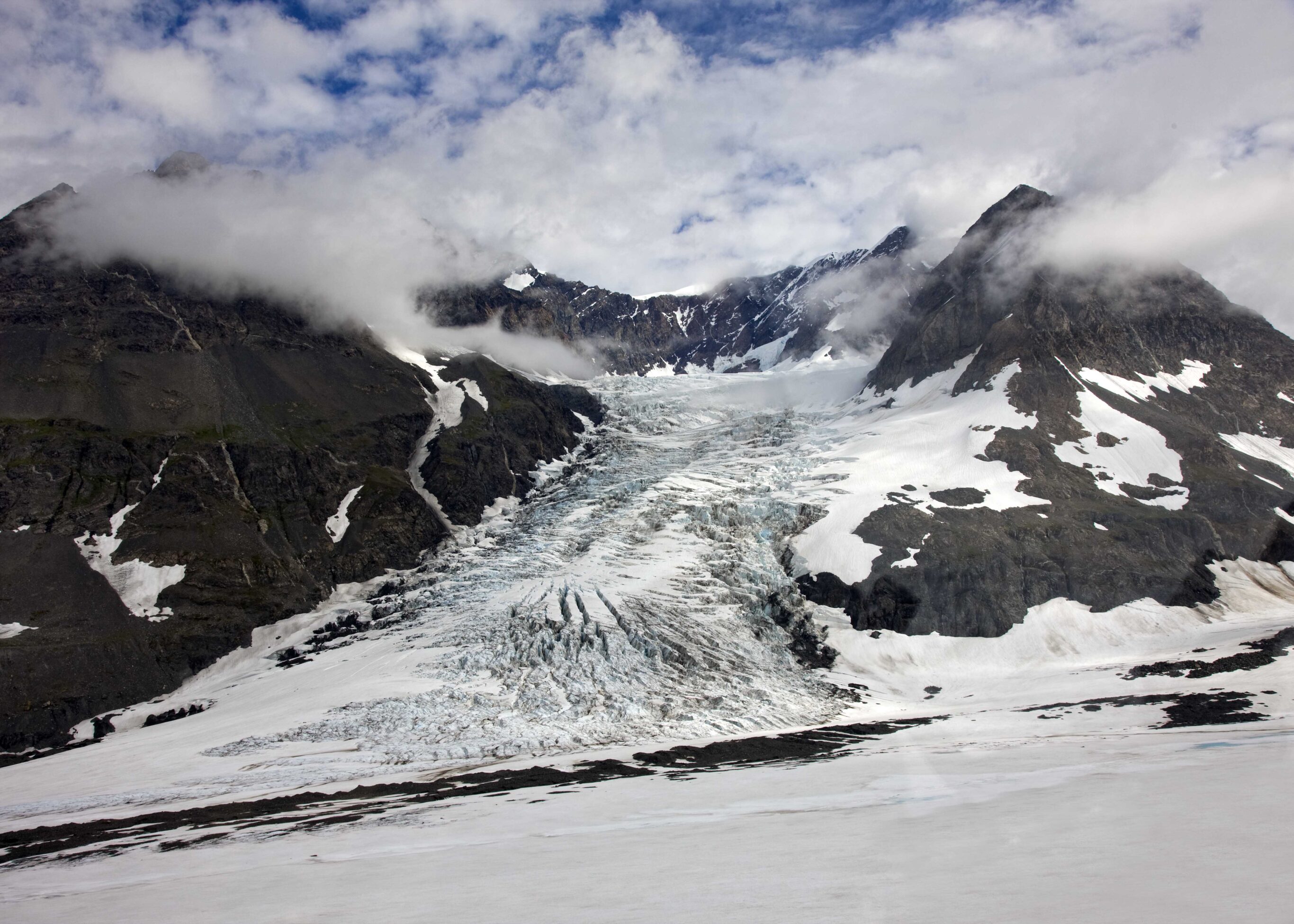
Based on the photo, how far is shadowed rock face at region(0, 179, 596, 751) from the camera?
3132 inches

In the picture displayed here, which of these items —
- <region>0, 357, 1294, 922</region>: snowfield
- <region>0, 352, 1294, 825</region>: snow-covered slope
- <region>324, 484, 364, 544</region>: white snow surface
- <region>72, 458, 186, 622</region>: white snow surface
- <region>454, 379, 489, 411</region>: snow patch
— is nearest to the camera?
<region>0, 357, 1294, 922</region>: snowfield

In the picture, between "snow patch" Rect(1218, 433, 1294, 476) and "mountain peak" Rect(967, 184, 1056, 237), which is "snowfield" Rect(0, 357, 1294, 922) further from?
"mountain peak" Rect(967, 184, 1056, 237)

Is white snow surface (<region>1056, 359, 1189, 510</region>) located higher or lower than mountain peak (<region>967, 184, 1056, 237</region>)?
lower

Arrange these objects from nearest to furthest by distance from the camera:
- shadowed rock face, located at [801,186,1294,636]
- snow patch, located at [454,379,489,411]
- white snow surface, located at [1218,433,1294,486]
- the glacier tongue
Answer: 1. the glacier tongue
2. shadowed rock face, located at [801,186,1294,636]
3. white snow surface, located at [1218,433,1294,486]
4. snow patch, located at [454,379,489,411]

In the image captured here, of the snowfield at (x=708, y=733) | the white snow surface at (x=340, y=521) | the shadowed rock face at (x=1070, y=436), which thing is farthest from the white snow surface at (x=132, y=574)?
the shadowed rock face at (x=1070, y=436)

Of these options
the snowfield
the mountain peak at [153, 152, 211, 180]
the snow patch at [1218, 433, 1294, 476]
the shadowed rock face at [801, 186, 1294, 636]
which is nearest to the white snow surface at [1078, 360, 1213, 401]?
the shadowed rock face at [801, 186, 1294, 636]

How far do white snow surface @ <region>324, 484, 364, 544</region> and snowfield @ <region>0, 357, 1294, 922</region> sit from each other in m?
0.60

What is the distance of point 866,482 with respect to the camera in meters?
108

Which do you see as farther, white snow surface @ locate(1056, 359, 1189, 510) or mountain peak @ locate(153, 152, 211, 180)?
mountain peak @ locate(153, 152, 211, 180)

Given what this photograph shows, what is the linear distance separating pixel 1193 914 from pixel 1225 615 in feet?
317

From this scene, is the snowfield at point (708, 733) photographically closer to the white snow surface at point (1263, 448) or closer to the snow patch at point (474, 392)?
the white snow surface at point (1263, 448)

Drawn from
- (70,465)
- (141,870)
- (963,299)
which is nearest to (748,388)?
(963,299)

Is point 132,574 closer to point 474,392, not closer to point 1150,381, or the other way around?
point 474,392

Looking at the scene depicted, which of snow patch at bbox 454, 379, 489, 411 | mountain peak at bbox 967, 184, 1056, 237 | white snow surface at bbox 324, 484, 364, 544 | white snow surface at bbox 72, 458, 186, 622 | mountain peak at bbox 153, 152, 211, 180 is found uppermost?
mountain peak at bbox 153, 152, 211, 180
